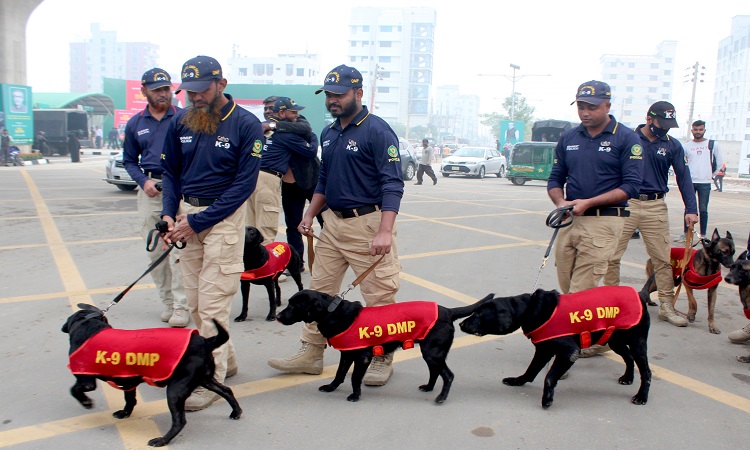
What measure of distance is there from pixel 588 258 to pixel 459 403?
1544mm

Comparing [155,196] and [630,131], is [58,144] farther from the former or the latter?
[630,131]

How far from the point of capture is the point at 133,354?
126 inches

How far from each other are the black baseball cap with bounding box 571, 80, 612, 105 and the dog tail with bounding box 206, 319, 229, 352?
3010 millimetres

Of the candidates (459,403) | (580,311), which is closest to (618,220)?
(580,311)

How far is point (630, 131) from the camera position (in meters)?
4.55

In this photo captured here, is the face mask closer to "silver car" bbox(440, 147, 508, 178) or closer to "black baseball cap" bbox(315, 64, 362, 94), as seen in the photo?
"black baseball cap" bbox(315, 64, 362, 94)

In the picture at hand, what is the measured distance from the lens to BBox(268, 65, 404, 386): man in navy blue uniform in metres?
3.91

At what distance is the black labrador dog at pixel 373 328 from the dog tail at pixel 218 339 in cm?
47

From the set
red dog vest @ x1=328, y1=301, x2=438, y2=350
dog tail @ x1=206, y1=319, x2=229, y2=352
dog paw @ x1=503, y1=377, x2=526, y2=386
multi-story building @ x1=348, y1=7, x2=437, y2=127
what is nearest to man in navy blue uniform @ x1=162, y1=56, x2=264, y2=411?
dog tail @ x1=206, y1=319, x2=229, y2=352

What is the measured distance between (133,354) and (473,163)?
83.1 ft

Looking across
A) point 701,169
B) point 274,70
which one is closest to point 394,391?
point 701,169

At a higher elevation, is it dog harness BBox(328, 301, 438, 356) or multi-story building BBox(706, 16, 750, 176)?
multi-story building BBox(706, 16, 750, 176)

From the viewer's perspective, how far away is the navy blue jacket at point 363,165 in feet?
12.8

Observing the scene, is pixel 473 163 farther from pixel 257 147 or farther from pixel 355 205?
pixel 257 147
